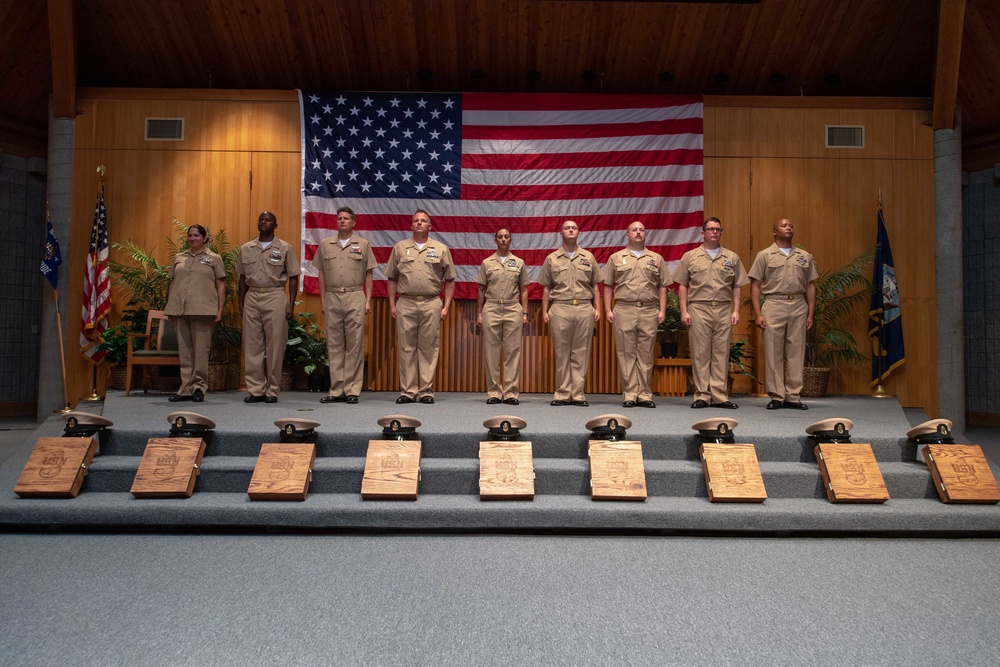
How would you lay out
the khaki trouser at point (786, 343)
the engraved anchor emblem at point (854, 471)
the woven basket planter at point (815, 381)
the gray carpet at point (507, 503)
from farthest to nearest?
the woven basket planter at point (815, 381), the khaki trouser at point (786, 343), the engraved anchor emblem at point (854, 471), the gray carpet at point (507, 503)

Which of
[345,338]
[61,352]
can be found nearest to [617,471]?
[345,338]

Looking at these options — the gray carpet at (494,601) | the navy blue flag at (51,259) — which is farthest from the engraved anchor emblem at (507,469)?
the navy blue flag at (51,259)

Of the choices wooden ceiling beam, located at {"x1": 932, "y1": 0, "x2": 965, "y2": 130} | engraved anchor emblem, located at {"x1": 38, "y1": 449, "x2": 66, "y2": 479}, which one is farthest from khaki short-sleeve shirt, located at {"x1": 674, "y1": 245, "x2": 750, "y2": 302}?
engraved anchor emblem, located at {"x1": 38, "y1": 449, "x2": 66, "y2": 479}

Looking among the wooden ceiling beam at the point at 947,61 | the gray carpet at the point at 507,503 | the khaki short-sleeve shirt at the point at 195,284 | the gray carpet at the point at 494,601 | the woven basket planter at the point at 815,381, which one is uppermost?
the wooden ceiling beam at the point at 947,61

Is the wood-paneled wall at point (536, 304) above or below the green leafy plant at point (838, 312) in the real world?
above

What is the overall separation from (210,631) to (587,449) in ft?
8.19

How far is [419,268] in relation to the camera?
611 centimetres

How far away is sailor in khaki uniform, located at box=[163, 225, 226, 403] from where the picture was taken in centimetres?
608

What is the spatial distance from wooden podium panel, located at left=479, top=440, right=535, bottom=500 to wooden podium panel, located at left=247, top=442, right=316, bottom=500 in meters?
0.94

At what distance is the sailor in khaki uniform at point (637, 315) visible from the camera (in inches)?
237

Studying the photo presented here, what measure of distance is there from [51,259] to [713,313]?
21.4 ft

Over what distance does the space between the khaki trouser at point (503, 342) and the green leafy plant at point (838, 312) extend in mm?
3245

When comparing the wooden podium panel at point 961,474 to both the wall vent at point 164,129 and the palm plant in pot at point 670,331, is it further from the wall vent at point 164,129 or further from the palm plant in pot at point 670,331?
the wall vent at point 164,129

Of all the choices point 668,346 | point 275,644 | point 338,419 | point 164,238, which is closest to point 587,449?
point 338,419
